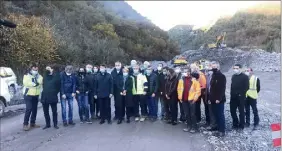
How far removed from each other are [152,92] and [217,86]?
95.2 inches

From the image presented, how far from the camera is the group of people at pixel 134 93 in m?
10.9

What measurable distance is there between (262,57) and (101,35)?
81.4 ft

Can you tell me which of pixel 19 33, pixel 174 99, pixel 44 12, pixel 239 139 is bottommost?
pixel 239 139

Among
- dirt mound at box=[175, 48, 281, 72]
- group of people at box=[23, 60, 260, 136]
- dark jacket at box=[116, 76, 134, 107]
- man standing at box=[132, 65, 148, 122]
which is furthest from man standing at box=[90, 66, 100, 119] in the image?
dirt mound at box=[175, 48, 281, 72]

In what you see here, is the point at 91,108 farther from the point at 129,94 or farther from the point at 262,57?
the point at 262,57

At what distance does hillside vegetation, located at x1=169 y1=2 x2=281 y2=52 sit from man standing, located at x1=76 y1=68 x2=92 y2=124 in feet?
123

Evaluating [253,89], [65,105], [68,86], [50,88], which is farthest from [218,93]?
[50,88]

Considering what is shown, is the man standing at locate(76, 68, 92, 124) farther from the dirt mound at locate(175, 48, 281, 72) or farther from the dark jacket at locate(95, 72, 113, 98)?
the dirt mound at locate(175, 48, 281, 72)

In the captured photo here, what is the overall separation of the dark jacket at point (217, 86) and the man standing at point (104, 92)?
129 inches

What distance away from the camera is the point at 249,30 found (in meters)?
56.7

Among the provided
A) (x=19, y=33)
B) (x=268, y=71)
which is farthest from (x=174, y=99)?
(x=268, y=71)

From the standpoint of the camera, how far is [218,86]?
1026cm

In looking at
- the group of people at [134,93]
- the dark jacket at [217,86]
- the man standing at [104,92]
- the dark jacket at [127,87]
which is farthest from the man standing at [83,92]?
the dark jacket at [217,86]

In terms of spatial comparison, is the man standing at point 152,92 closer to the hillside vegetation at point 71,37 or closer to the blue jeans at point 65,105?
the blue jeans at point 65,105
